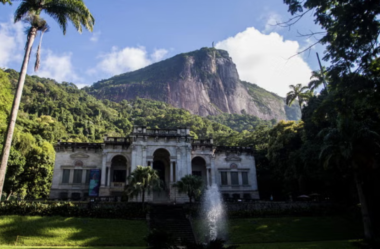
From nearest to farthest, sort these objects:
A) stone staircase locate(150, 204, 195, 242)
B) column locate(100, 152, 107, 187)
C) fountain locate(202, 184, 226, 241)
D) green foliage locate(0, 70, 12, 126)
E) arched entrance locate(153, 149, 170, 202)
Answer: green foliage locate(0, 70, 12, 126) → stone staircase locate(150, 204, 195, 242) → fountain locate(202, 184, 226, 241) → column locate(100, 152, 107, 187) → arched entrance locate(153, 149, 170, 202)

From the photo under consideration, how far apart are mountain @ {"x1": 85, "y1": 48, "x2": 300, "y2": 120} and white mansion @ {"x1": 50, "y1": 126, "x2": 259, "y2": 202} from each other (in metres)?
118

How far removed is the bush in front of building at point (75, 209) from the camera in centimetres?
2383

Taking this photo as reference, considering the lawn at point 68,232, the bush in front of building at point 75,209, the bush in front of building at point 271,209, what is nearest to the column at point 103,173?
the bush in front of building at point 75,209

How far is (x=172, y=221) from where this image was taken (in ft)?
83.6

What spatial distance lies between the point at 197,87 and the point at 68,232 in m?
151

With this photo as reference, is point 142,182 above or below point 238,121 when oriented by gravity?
below

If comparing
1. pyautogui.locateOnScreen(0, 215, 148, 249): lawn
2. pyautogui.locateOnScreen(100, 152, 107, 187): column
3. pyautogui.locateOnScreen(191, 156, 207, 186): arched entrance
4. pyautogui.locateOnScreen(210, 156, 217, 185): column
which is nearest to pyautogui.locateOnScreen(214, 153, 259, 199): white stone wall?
pyautogui.locateOnScreen(210, 156, 217, 185): column

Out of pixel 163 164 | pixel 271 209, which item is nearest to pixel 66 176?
pixel 163 164

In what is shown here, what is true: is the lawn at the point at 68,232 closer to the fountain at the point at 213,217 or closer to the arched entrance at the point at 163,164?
the fountain at the point at 213,217

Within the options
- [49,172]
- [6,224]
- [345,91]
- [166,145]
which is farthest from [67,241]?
[49,172]

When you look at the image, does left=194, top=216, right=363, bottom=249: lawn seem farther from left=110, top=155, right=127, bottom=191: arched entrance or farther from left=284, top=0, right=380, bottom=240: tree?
left=110, top=155, right=127, bottom=191: arched entrance

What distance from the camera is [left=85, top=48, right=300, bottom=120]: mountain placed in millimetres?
159375

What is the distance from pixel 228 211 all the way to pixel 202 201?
3672mm

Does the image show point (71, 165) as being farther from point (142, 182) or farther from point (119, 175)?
point (142, 182)
